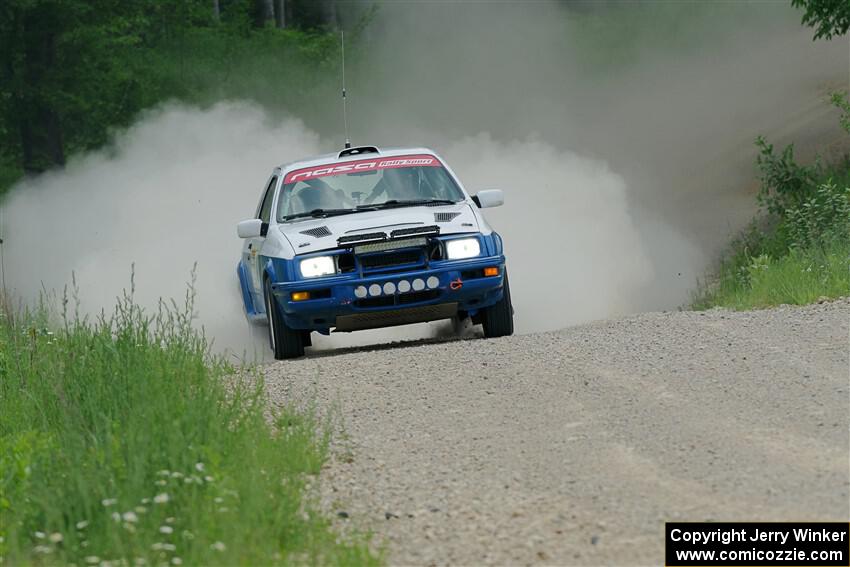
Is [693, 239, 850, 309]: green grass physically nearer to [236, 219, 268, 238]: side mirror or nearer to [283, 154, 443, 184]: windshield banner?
[283, 154, 443, 184]: windshield banner

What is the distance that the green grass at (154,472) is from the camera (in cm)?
639

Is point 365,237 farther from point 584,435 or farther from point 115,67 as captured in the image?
point 115,67

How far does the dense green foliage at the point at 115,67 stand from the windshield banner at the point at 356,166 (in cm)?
1777

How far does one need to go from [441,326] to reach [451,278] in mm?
2483

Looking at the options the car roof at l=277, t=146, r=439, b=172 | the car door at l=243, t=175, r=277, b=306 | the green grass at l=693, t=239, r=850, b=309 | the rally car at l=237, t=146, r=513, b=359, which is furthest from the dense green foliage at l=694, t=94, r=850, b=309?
the car door at l=243, t=175, r=277, b=306

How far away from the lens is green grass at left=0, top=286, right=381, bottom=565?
21.0 feet

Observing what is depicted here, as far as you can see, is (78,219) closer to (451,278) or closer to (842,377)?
(451,278)

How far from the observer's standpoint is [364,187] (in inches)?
521

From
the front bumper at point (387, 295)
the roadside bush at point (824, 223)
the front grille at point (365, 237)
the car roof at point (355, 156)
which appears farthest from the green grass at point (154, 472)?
the roadside bush at point (824, 223)

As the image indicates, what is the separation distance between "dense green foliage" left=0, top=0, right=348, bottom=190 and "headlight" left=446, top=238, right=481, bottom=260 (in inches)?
770

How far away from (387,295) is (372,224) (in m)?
0.60

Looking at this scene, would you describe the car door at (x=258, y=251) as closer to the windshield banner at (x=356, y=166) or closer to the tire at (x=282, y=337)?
the windshield banner at (x=356, y=166)

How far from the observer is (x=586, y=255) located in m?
20.2

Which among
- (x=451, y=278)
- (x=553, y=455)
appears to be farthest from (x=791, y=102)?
(x=553, y=455)
